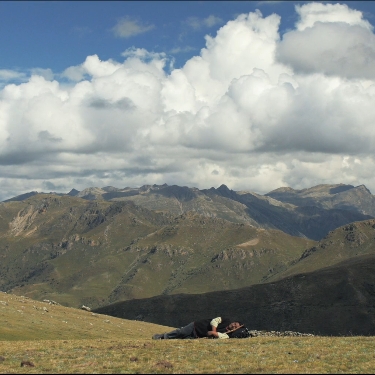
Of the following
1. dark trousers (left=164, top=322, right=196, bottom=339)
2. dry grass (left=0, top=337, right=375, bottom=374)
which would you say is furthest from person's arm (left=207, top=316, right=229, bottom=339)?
dark trousers (left=164, top=322, right=196, bottom=339)

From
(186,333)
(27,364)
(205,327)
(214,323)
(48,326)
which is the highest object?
(214,323)

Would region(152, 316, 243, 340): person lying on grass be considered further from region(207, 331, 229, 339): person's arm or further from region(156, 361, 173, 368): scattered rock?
region(156, 361, 173, 368): scattered rock

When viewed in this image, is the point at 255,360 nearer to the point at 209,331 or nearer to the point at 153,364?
the point at 153,364

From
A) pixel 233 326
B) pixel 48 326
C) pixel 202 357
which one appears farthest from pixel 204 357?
→ pixel 48 326

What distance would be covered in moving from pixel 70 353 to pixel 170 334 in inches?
442

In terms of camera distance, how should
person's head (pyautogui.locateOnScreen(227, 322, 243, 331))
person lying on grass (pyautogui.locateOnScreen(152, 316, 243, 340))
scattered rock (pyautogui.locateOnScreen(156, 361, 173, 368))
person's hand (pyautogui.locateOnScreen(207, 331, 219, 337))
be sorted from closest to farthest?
1. scattered rock (pyautogui.locateOnScreen(156, 361, 173, 368))
2. person's hand (pyautogui.locateOnScreen(207, 331, 219, 337))
3. person lying on grass (pyautogui.locateOnScreen(152, 316, 243, 340))
4. person's head (pyautogui.locateOnScreen(227, 322, 243, 331))

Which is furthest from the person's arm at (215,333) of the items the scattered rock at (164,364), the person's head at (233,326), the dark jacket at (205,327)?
the scattered rock at (164,364)

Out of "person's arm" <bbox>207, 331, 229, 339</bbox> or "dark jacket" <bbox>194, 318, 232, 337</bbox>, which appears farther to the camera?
"dark jacket" <bbox>194, 318, 232, 337</bbox>

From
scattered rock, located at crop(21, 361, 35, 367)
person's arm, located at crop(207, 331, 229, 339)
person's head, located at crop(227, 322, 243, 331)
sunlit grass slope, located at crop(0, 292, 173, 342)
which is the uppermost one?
scattered rock, located at crop(21, 361, 35, 367)

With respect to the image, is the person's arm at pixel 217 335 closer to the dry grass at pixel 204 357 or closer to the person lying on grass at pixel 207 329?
the person lying on grass at pixel 207 329

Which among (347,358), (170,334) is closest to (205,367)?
(347,358)

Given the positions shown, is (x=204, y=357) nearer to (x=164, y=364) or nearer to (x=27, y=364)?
(x=164, y=364)

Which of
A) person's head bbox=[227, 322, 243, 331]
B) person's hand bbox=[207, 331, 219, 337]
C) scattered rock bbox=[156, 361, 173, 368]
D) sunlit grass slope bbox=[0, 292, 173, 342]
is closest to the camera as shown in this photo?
scattered rock bbox=[156, 361, 173, 368]

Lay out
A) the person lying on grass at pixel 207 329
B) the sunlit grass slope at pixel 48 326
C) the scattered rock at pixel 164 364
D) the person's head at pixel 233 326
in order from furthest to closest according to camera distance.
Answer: the sunlit grass slope at pixel 48 326 < the person's head at pixel 233 326 < the person lying on grass at pixel 207 329 < the scattered rock at pixel 164 364
